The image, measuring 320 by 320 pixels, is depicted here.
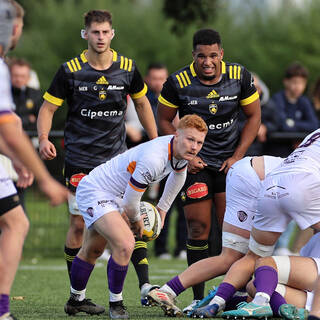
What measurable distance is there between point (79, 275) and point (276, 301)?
1600 mm

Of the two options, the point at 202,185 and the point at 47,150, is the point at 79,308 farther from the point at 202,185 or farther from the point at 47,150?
the point at 202,185

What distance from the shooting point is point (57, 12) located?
1191 inches

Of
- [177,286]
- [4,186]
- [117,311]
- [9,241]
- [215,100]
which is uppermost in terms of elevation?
[215,100]

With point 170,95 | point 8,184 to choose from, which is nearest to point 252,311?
point 8,184

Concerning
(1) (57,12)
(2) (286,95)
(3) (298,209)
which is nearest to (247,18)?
(1) (57,12)

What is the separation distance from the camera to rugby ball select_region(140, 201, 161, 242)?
A: 6.86m

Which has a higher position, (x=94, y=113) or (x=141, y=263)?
(x=94, y=113)

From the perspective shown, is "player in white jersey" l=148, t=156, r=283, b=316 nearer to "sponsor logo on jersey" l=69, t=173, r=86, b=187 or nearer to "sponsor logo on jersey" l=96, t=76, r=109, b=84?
"sponsor logo on jersey" l=69, t=173, r=86, b=187

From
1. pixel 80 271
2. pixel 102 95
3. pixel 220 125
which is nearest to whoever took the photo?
pixel 80 271

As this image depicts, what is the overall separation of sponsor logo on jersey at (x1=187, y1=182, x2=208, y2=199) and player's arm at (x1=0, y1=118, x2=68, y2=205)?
2.73 metres

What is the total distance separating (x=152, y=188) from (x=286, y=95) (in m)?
2.41

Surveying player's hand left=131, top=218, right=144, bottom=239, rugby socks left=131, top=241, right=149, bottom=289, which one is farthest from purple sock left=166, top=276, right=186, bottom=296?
rugby socks left=131, top=241, right=149, bottom=289

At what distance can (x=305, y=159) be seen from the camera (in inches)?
245

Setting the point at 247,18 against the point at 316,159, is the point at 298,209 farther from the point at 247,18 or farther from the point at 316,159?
the point at 247,18
